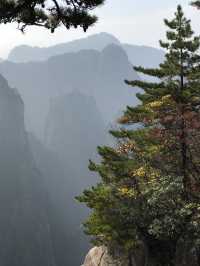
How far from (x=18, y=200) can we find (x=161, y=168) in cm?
11689

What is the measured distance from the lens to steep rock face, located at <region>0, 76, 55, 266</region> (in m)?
124

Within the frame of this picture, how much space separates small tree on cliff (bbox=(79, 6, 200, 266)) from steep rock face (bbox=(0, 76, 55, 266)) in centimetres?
9810

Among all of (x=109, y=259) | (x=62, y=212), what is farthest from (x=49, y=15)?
(x=62, y=212)

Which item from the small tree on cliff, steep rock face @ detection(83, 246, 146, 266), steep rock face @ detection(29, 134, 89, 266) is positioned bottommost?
steep rock face @ detection(83, 246, 146, 266)

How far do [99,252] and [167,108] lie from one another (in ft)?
58.1

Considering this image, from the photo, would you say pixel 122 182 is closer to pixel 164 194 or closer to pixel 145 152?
pixel 145 152

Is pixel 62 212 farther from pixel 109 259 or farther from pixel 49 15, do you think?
pixel 49 15

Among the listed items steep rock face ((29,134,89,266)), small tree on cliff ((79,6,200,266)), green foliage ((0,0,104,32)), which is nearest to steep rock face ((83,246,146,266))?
small tree on cliff ((79,6,200,266))

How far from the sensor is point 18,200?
136000 mm

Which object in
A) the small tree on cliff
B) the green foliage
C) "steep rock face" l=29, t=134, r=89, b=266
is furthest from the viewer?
"steep rock face" l=29, t=134, r=89, b=266

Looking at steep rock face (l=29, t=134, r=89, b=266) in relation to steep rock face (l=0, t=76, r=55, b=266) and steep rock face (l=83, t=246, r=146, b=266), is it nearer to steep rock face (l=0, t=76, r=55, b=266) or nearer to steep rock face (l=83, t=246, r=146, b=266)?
steep rock face (l=0, t=76, r=55, b=266)

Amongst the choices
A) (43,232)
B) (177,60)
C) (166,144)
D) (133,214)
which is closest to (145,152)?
(166,144)

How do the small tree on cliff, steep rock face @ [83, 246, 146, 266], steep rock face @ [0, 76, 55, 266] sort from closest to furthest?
the small tree on cliff, steep rock face @ [83, 246, 146, 266], steep rock face @ [0, 76, 55, 266]

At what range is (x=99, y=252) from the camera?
36.9 metres
